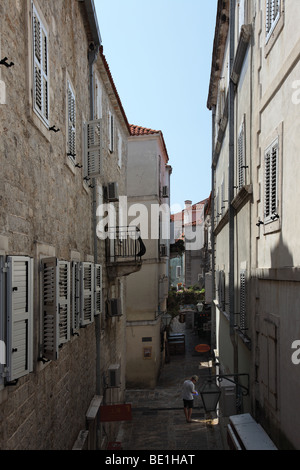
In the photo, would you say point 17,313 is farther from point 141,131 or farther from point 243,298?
point 141,131

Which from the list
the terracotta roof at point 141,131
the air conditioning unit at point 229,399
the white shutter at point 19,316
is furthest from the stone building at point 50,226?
the terracotta roof at point 141,131

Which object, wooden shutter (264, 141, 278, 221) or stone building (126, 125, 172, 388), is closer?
wooden shutter (264, 141, 278, 221)

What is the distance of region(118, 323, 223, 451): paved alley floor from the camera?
40.0ft

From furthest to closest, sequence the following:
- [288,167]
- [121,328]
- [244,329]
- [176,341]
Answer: [176,341], [121,328], [244,329], [288,167]

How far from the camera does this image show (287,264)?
17.9ft

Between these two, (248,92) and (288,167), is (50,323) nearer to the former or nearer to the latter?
(288,167)

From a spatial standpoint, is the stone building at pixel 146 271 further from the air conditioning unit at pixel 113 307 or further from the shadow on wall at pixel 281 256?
the shadow on wall at pixel 281 256

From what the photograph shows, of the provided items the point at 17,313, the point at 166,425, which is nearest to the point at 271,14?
the point at 17,313

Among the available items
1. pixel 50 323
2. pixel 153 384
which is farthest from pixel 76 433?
pixel 153 384

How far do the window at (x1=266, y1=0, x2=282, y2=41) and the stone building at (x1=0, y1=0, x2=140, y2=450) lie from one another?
10.6 ft

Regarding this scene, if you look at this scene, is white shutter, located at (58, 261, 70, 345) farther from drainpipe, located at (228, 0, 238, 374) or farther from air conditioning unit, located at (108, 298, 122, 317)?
air conditioning unit, located at (108, 298, 122, 317)

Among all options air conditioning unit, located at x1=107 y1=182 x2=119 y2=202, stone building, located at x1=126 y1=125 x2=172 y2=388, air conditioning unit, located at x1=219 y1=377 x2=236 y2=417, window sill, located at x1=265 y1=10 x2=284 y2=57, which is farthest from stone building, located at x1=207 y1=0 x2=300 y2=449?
stone building, located at x1=126 y1=125 x2=172 y2=388
